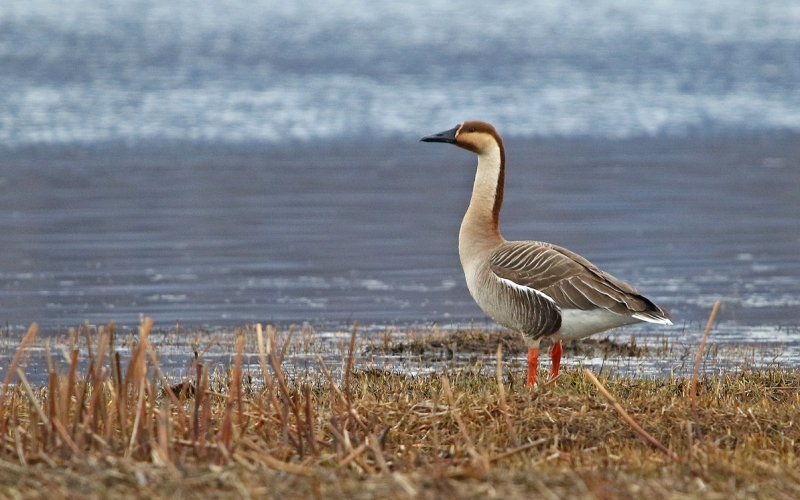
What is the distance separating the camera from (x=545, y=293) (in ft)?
28.6

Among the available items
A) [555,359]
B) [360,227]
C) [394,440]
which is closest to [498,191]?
[555,359]

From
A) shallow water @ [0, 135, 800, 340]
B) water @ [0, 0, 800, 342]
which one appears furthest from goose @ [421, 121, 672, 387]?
shallow water @ [0, 135, 800, 340]

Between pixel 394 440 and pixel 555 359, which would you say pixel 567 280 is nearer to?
pixel 555 359

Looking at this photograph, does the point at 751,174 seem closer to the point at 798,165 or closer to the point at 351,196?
the point at 798,165

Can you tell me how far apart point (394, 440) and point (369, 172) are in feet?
77.6

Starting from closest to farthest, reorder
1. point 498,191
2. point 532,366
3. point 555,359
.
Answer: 1. point 532,366
2. point 555,359
3. point 498,191

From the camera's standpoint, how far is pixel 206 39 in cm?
8031

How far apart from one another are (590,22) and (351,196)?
7033 cm

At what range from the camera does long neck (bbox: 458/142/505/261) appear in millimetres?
9578

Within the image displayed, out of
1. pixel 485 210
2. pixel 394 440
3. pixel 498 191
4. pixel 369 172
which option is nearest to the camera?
pixel 394 440

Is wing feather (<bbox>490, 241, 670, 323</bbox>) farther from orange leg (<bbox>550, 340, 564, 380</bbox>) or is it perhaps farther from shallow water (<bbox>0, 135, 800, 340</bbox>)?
shallow water (<bbox>0, 135, 800, 340</bbox>)

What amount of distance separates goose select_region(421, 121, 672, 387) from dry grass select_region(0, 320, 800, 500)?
403 millimetres

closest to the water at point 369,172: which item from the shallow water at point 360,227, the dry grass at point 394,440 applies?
the shallow water at point 360,227

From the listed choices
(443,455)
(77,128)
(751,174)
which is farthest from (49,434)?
(77,128)
